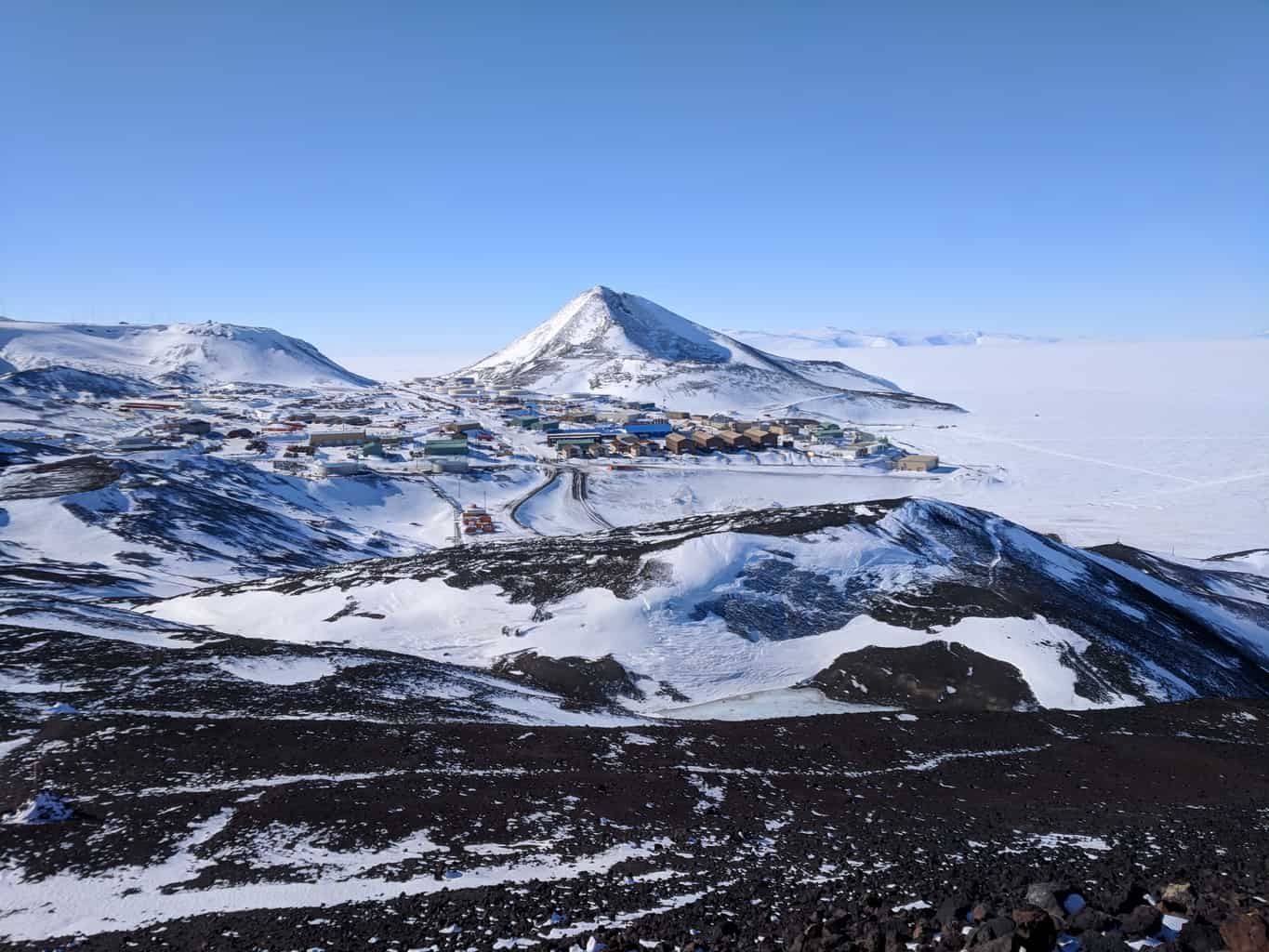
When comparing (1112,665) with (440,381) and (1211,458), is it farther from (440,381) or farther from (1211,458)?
(440,381)

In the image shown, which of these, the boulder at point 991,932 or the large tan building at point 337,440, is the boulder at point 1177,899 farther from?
the large tan building at point 337,440

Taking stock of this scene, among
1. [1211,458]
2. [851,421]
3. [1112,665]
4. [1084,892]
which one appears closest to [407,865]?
[1084,892]

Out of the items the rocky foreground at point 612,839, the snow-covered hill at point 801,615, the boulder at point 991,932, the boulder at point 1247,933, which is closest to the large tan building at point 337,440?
the snow-covered hill at point 801,615

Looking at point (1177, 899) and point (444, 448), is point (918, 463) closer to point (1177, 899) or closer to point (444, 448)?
point (444, 448)

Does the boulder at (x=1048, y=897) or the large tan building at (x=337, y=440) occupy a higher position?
the large tan building at (x=337, y=440)

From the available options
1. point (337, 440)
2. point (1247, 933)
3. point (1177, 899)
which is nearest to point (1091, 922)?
point (1247, 933)
